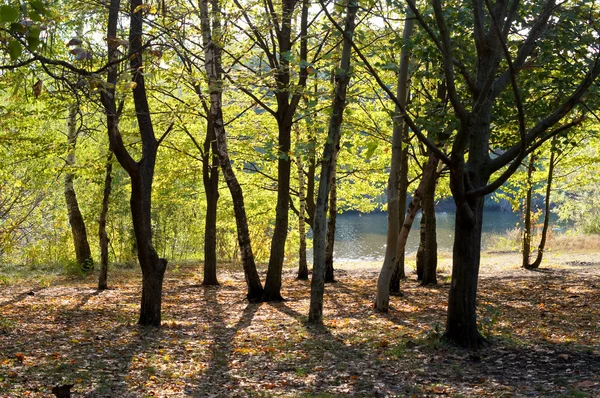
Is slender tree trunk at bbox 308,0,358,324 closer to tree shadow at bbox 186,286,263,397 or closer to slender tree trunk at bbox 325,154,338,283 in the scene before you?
tree shadow at bbox 186,286,263,397

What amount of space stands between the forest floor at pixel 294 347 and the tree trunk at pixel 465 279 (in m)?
0.23

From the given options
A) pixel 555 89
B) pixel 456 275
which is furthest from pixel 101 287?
pixel 555 89

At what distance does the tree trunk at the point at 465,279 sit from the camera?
7078 mm

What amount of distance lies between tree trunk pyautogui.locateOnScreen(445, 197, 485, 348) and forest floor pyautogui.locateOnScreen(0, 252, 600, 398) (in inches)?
9.0

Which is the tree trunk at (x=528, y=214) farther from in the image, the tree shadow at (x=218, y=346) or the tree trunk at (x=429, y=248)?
the tree shadow at (x=218, y=346)

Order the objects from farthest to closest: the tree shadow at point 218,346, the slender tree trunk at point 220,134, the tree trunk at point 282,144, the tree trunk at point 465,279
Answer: the tree trunk at point 282,144 < the slender tree trunk at point 220,134 < the tree trunk at point 465,279 < the tree shadow at point 218,346

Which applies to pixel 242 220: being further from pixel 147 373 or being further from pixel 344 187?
pixel 344 187

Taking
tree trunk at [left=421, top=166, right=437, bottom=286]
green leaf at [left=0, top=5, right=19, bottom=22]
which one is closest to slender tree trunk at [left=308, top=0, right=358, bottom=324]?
tree trunk at [left=421, top=166, right=437, bottom=286]

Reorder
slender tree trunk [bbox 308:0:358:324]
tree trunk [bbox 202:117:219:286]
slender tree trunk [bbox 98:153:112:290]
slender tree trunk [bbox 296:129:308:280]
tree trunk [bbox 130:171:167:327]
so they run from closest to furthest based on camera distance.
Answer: tree trunk [bbox 130:171:167:327]
slender tree trunk [bbox 308:0:358:324]
slender tree trunk [bbox 98:153:112:290]
tree trunk [bbox 202:117:219:286]
slender tree trunk [bbox 296:129:308:280]

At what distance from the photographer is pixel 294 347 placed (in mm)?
7973

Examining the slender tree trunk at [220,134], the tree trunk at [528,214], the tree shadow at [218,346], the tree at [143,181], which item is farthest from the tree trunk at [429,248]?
the tree at [143,181]

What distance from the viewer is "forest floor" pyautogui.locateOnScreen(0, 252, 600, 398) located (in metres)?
5.70

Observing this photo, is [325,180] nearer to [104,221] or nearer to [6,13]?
[104,221]

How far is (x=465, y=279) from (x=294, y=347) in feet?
8.41
